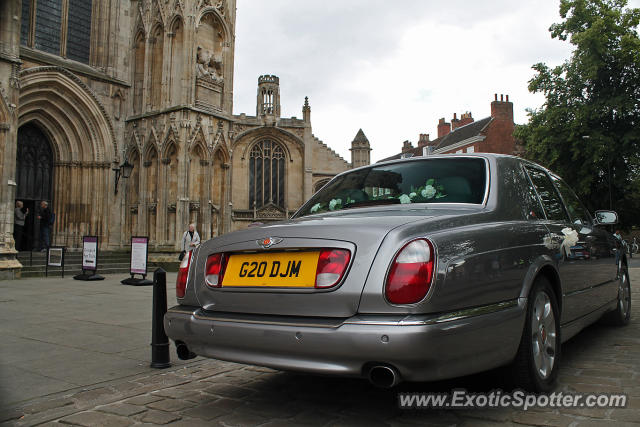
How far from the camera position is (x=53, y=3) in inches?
758

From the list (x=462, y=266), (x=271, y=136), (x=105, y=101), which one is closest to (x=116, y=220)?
(x=105, y=101)

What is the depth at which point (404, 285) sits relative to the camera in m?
2.22

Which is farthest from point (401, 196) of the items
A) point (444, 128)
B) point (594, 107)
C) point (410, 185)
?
point (444, 128)

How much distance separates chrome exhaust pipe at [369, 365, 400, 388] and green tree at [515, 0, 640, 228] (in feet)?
89.0

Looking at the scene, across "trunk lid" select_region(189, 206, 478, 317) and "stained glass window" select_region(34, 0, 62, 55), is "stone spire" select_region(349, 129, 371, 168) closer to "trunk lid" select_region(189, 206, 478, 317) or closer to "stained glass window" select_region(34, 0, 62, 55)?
"stained glass window" select_region(34, 0, 62, 55)

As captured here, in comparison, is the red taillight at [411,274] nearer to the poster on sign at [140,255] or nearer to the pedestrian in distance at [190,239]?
the poster on sign at [140,255]

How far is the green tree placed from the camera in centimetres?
2575

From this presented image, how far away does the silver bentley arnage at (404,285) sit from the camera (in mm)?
2207

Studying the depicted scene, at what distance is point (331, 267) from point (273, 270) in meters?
0.38

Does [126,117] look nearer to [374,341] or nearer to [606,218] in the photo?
[606,218]

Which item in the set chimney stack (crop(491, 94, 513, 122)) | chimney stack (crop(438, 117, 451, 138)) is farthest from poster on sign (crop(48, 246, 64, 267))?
chimney stack (crop(438, 117, 451, 138))

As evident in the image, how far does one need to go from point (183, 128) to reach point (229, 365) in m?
15.5

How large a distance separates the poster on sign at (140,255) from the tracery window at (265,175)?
23799 millimetres

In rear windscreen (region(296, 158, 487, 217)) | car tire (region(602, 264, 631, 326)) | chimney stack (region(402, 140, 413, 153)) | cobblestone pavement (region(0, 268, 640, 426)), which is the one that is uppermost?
chimney stack (region(402, 140, 413, 153))
